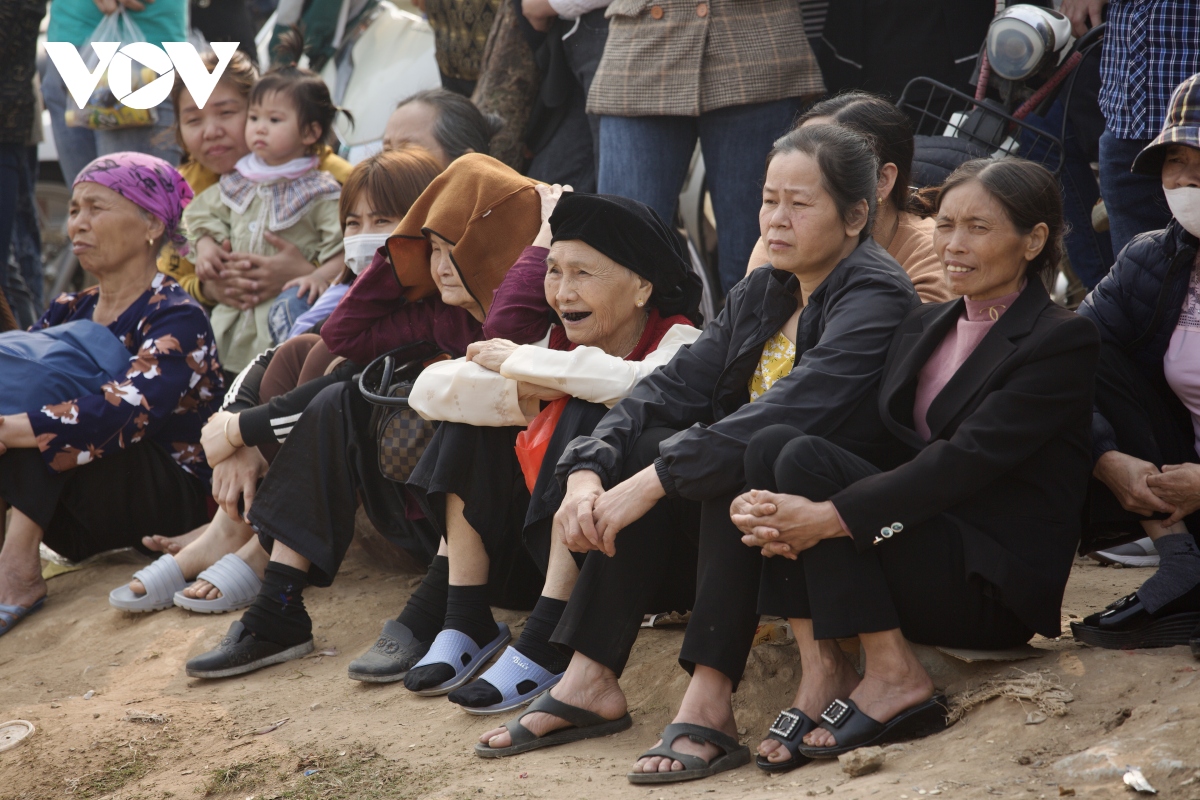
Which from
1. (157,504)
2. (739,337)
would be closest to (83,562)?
(157,504)

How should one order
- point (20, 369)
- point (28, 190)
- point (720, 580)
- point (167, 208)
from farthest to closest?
point (28, 190) → point (167, 208) → point (20, 369) → point (720, 580)

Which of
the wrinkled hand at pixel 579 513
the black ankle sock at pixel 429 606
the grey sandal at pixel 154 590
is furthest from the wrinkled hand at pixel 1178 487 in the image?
the grey sandal at pixel 154 590

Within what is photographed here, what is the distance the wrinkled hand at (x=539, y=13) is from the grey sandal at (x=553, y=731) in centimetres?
320

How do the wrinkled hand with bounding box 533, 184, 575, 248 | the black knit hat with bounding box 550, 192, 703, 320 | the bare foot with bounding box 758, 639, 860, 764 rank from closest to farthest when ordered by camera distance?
the bare foot with bounding box 758, 639, 860, 764
the black knit hat with bounding box 550, 192, 703, 320
the wrinkled hand with bounding box 533, 184, 575, 248

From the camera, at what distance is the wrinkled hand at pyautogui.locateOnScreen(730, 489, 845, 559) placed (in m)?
2.52

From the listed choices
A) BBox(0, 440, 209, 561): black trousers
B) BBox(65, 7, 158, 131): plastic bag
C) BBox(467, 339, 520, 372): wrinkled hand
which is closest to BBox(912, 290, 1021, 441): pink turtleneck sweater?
BBox(467, 339, 520, 372): wrinkled hand

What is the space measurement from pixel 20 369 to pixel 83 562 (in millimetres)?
1003

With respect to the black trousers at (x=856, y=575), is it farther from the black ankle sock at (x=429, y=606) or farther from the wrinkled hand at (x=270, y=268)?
the wrinkled hand at (x=270, y=268)

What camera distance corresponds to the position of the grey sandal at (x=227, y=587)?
4.33m

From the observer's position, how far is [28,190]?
6539mm

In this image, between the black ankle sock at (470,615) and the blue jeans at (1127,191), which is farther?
the blue jeans at (1127,191)

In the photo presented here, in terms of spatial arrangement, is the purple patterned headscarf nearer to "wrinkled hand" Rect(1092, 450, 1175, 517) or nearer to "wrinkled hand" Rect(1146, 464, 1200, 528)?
"wrinkled hand" Rect(1092, 450, 1175, 517)

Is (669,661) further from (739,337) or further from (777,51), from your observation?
(777,51)

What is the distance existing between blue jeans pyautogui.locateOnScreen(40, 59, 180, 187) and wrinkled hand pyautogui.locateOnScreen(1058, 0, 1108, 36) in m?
4.39
